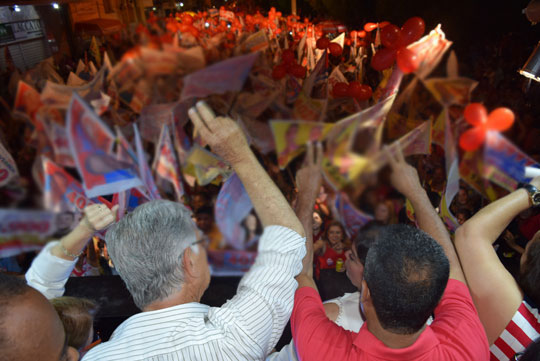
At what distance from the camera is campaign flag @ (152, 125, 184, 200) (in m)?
2.83

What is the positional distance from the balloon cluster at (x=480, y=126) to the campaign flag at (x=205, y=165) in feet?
7.60

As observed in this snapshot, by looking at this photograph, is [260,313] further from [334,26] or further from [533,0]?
[334,26]

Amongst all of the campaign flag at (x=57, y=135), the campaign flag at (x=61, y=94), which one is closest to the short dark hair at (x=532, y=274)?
the campaign flag at (x=57, y=135)

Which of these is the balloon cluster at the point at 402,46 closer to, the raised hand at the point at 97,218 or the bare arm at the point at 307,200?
the bare arm at the point at 307,200

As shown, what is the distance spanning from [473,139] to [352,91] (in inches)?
77.2

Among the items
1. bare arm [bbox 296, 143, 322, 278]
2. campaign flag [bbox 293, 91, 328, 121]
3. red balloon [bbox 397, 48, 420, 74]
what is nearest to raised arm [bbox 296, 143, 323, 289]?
bare arm [bbox 296, 143, 322, 278]

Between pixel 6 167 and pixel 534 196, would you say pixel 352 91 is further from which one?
pixel 6 167

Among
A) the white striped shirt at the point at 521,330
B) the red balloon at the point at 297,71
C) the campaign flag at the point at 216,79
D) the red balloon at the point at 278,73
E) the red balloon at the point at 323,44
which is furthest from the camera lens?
the red balloon at the point at 323,44

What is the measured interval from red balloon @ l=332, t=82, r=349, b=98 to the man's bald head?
15.2 ft

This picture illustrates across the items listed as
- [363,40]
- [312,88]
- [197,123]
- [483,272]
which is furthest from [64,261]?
[363,40]

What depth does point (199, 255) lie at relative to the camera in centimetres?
101

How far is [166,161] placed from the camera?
9.46 ft

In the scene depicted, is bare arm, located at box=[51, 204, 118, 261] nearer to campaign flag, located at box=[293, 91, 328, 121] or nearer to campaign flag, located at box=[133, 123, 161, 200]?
campaign flag, located at box=[133, 123, 161, 200]

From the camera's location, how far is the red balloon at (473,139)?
333 cm
